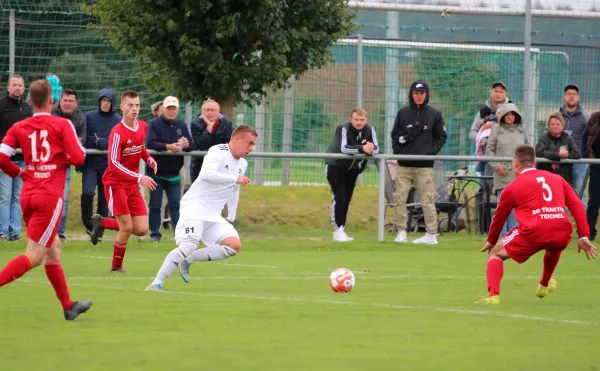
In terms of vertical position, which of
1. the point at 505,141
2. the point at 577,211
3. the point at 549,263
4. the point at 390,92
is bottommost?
the point at 549,263

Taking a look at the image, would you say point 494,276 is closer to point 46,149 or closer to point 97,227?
point 46,149

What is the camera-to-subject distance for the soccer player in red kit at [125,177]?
13969mm

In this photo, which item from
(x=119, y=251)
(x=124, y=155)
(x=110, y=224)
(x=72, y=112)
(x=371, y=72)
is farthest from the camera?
(x=371, y=72)

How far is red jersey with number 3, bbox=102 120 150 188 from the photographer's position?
46.0 feet

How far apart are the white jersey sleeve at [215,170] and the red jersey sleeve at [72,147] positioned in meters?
2.72

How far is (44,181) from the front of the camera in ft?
31.0

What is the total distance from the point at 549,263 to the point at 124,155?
5.38 meters

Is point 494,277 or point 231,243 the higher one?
point 231,243

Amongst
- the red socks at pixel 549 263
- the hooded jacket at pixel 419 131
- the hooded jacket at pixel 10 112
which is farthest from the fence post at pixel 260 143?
the red socks at pixel 549 263

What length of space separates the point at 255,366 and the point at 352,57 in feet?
51.7

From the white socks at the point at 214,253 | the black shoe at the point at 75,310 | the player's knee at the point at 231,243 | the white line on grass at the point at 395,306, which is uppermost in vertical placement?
the player's knee at the point at 231,243

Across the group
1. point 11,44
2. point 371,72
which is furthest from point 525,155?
point 11,44

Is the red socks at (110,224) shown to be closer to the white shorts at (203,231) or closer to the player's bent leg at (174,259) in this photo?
the white shorts at (203,231)

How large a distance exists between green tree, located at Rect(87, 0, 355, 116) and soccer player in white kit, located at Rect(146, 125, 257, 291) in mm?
7148
